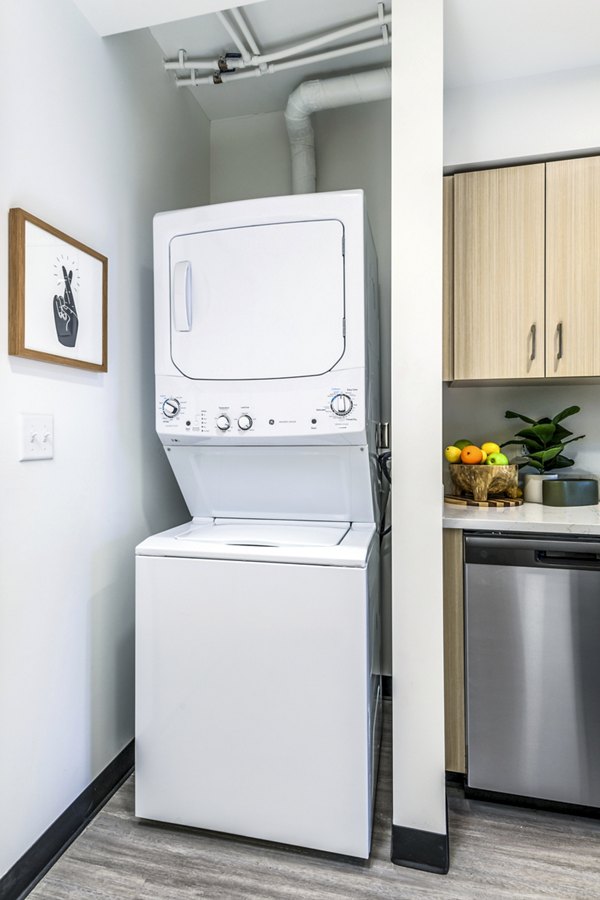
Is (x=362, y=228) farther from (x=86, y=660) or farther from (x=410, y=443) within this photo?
(x=86, y=660)

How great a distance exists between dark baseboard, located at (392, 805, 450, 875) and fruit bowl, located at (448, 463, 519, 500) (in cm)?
105

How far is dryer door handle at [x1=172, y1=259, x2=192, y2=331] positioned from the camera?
1778mm

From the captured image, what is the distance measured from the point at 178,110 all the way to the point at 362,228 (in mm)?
1299

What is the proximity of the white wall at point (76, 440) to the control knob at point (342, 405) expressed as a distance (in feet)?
2.56

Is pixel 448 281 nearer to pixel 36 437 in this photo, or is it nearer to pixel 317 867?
pixel 36 437

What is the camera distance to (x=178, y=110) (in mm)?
2373

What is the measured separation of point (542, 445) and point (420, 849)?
4.76ft

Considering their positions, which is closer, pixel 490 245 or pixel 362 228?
pixel 362 228

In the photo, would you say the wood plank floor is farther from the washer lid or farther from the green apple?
the green apple

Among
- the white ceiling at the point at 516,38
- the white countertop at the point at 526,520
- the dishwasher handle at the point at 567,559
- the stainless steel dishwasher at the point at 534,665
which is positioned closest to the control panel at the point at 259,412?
the white countertop at the point at 526,520

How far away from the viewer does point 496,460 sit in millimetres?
2031

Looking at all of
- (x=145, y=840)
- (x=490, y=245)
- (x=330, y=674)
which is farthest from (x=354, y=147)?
(x=145, y=840)

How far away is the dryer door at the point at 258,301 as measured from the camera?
167 cm

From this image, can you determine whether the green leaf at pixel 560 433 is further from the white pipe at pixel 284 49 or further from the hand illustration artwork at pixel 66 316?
the hand illustration artwork at pixel 66 316
